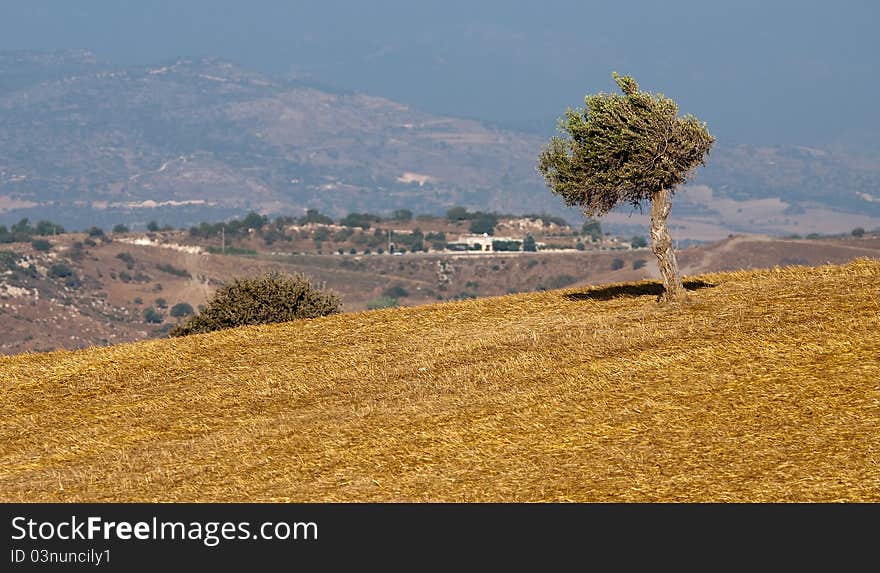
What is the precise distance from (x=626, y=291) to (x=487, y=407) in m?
16.1

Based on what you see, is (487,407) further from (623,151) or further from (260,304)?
(260,304)

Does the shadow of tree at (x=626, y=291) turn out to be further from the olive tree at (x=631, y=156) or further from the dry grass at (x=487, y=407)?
the olive tree at (x=631, y=156)

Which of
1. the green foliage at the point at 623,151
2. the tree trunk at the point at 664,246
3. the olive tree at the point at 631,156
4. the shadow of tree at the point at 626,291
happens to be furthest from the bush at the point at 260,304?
the tree trunk at the point at 664,246

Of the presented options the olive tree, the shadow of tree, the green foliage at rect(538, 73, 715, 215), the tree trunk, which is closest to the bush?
the shadow of tree

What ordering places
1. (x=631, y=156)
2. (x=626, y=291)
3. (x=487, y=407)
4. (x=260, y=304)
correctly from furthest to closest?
(x=260, y=304) → (x=626, y=291) → (x=631, y=156) → (x=487, y=407)

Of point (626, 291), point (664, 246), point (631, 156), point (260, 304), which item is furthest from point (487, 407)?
point (260, 304)

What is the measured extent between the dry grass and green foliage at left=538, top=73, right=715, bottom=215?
315 centimetres

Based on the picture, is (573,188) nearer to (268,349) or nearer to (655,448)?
(268,349)

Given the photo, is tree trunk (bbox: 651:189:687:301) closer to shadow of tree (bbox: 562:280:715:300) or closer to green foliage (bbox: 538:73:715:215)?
green foliage (bbox: 538:73:715:215)

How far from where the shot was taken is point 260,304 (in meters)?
44.6

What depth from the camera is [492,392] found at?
89.2 ft

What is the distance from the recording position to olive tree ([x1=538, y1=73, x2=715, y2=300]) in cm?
3459

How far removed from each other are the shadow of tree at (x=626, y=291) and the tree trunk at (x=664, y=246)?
9.84 ft
